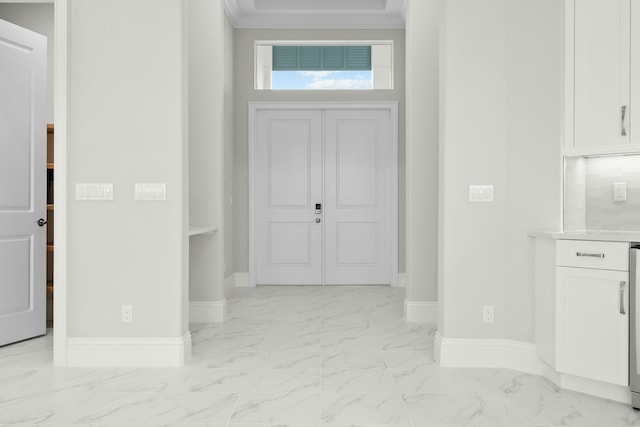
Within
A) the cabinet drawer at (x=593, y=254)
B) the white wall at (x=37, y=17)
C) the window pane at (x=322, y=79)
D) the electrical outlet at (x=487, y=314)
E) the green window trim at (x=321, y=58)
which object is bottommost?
the electrical outlet at (x=487, y=314)

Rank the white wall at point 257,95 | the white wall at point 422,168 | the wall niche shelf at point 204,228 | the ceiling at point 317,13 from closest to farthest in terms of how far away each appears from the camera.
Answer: the wall niche shelf at point 204,228 < the white wall at point 422,168 < the ceiling at point 317,13 < the white wall at point 257,95

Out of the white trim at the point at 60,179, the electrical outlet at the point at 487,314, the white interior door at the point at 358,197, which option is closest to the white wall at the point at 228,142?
the white interior door at the point at 358,197

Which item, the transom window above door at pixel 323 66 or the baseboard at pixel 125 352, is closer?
the baseboard at pixel 125 352

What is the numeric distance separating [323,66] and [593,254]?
4.67 m

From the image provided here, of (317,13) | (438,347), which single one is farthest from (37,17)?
A: (438,347)

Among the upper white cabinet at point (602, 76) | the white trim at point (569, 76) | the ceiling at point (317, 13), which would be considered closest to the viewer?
the upper white cabinet at point (602, 76)

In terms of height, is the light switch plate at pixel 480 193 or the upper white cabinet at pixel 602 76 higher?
the upper white cabinet at pixel 602 76

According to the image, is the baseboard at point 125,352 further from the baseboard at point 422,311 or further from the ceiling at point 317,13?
Answer: the ceiling at point 317,13

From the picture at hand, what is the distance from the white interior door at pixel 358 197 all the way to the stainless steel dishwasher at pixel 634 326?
13.2ft

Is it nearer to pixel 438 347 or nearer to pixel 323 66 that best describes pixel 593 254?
pixel 438 347

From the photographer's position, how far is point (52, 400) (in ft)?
8.82

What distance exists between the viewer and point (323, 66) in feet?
21.7

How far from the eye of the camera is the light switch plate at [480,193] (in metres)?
3.29

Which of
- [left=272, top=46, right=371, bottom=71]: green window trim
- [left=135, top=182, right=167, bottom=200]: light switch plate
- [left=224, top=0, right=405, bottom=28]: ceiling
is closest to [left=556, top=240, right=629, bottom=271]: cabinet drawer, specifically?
[left=135, top=182, right=167, bottom=200]: light switch plate
